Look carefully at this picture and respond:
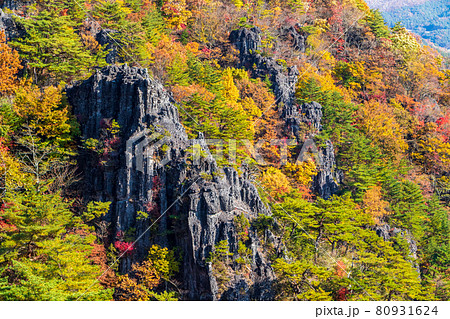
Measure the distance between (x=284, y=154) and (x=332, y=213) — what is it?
586 inches

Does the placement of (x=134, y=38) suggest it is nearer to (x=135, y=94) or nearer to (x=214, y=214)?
(x=135, y=94)

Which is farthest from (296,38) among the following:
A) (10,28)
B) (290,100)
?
(10,28)

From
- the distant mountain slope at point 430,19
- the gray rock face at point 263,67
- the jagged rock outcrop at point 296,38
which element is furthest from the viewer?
the distant mountain slope at point 430,19

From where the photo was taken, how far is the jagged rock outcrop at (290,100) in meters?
43.0

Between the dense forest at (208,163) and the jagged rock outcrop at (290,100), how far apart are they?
0.16 meters

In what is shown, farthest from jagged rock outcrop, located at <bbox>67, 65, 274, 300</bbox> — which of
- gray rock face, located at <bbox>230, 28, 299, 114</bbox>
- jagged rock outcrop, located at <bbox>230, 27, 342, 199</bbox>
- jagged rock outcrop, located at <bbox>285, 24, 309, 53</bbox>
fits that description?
jagged rock outcrop, located at <bbox>285, 24, 309, 53</bbox>

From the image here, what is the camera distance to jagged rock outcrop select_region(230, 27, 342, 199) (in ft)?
141

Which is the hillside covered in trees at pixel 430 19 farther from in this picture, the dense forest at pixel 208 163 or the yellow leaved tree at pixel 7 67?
the yellow leaved tree at pixel 7 67

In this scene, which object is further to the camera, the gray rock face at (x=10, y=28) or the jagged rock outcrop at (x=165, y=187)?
the gray rock face at (x=10, y=28)

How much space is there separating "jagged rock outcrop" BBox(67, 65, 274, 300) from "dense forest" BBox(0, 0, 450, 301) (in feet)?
0.34

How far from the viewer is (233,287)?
86.0ft

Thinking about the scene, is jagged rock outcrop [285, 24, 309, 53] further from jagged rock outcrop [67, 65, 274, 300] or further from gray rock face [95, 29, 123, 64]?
jagged rock outcrop [67, 65, 274, 300]

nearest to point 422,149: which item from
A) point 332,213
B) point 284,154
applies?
point 284,154

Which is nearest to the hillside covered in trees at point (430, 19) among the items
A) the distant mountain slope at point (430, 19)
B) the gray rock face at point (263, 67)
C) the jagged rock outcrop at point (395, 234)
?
the distant mountain slope at point (430, 19)
